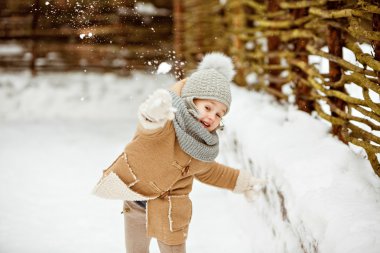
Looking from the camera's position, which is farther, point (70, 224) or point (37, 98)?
point (37, 98)

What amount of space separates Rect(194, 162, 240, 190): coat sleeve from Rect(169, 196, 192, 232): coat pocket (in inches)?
10.3

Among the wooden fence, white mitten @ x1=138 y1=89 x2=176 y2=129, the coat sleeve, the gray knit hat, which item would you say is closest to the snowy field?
the coat sleeve

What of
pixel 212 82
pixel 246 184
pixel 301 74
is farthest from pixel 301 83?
pixel 212 82

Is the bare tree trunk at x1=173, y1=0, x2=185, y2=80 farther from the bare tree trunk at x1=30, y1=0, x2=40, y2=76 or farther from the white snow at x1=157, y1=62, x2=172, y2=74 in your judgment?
the bare tree trunk at x1=30, y1=0, x2=40, y2=76

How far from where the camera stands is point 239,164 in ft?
12.8

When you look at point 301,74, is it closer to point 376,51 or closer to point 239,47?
point 376,51

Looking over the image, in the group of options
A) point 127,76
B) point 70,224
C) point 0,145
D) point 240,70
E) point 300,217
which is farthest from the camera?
point 127,76

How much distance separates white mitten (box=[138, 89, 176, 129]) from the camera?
1629 millimetres

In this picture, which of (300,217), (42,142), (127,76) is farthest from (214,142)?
(127,76)

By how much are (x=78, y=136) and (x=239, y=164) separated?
3.08 meters

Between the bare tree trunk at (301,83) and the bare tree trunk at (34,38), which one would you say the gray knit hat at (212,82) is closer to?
the bare tree trunk at (301,83)

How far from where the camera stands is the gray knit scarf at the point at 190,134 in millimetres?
1923

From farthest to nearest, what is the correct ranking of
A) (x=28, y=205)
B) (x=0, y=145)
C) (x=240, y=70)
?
(x=240, y=70) < (x=0, y=145) < (x=28, y=205)

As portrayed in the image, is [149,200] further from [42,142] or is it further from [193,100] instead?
[42,142]
